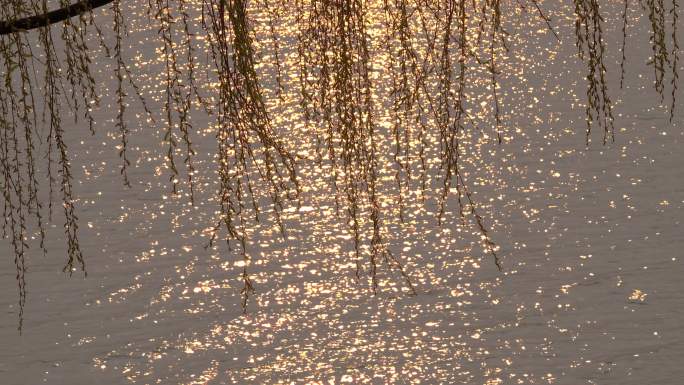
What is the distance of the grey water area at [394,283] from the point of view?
20.2 feet

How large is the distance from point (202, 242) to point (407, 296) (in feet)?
4.97

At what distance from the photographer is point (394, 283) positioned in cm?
707

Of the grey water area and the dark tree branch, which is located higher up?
the dark tree branch

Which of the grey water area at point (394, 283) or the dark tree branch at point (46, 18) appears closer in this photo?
the dark tree branch at point (46, 18)

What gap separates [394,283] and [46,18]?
17.2 feet

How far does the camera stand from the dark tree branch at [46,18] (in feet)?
6.31

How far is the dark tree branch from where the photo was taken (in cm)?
192

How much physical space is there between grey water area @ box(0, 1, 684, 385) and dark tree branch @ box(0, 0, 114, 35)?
4.14 meters

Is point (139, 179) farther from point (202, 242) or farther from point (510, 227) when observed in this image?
point (510, 227)

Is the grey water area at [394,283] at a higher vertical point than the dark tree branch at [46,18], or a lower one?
lower

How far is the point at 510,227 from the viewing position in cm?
782

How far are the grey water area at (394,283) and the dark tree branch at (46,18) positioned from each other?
4142 mm

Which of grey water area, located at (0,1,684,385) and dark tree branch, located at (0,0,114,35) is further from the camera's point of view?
grey water area, located at (0,1,684,385)

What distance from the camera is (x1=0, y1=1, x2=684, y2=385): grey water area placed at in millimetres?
6168
